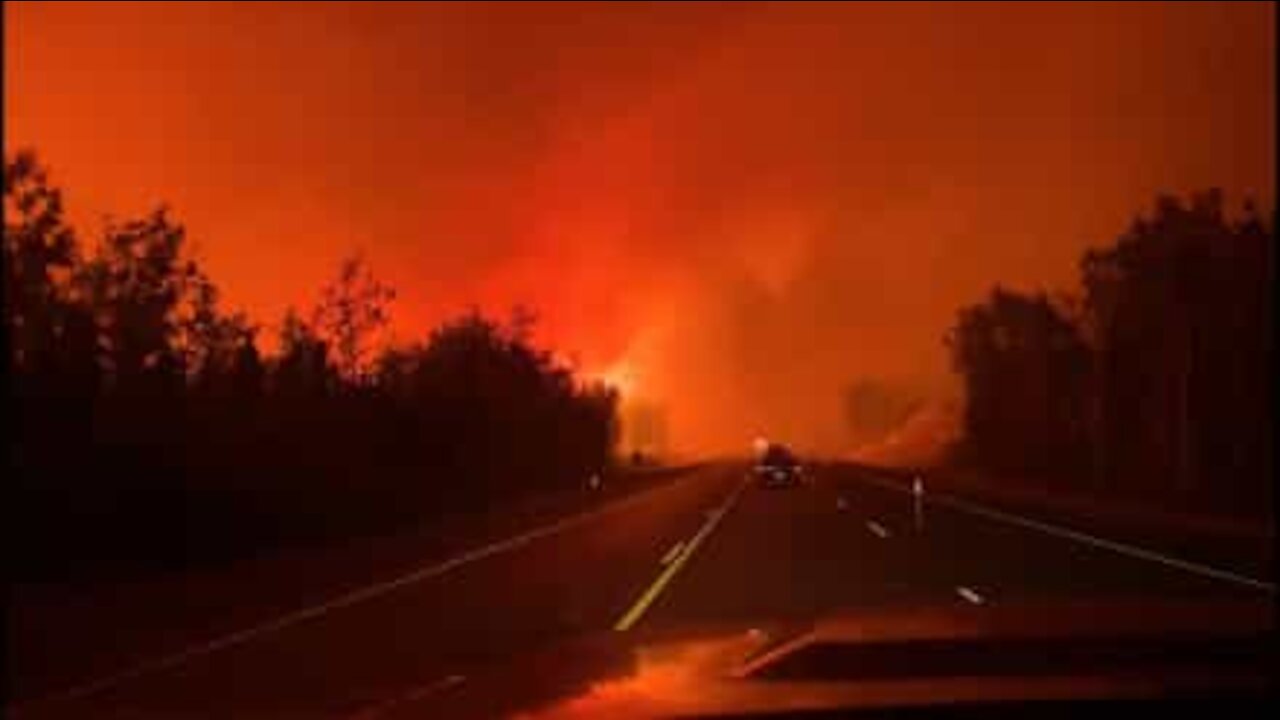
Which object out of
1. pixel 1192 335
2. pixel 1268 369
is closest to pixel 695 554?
pixel 1192 335

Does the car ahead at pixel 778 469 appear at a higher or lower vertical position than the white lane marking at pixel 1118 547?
higher

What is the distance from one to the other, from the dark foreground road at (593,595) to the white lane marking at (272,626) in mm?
33

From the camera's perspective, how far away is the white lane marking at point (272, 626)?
1413 cm

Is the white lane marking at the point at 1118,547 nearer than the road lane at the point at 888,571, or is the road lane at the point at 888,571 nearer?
the road lane at the point at 888,571

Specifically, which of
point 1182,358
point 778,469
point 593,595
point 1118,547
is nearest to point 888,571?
point 593,595

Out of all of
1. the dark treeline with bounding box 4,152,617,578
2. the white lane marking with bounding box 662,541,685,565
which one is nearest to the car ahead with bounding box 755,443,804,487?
the dark treeline with bounding box 4,152,617,578

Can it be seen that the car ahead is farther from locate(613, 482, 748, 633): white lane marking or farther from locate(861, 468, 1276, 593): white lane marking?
locate(613, 482, 748, 633): white lane marking

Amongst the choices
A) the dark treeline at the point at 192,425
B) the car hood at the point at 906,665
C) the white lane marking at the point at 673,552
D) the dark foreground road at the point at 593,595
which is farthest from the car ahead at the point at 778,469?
the car hood at the point at 906,665

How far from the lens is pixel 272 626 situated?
778 inches

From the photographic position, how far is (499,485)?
7344cm

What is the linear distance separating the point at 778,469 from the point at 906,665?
228 feet

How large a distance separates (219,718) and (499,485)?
6171cm

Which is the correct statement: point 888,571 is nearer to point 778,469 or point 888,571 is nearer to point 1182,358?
point 778,469

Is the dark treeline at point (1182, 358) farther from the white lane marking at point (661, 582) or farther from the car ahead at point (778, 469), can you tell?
the white lane marking at point (661, 582)
